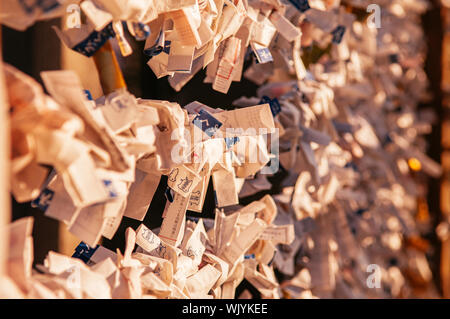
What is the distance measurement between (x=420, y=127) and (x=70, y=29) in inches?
57.7

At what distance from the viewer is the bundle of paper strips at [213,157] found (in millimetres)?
351

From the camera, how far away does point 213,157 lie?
1.82ft

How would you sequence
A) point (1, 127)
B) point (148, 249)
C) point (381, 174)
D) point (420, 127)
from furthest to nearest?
point (420, 127), point (381, 174), point (148, 249), point (1, 127)

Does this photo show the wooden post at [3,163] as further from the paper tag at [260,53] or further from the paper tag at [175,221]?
the paper tag at [260,53]

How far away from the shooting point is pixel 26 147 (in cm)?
33

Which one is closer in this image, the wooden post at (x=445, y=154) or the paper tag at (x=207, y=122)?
the paper tag at (x=207, y=122)

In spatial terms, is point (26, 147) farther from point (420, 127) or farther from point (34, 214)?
point (420, 127)

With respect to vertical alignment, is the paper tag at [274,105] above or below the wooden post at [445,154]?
above

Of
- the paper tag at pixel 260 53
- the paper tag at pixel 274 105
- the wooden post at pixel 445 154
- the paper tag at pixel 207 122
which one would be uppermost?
the paper tag at pixel 260 53

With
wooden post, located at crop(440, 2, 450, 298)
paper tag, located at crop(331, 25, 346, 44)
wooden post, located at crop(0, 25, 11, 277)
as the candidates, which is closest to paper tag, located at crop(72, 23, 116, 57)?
wooden post, located at crop(0, 25, 11, 277)

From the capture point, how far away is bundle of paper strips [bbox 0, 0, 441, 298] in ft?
1.15

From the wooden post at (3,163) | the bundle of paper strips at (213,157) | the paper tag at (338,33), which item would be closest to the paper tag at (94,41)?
the bundle of paper strips at (213,157)

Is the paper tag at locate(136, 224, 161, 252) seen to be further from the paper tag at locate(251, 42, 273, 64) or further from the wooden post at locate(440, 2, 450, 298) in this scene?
the wooden post at locate(440, 2, 450, 298)
